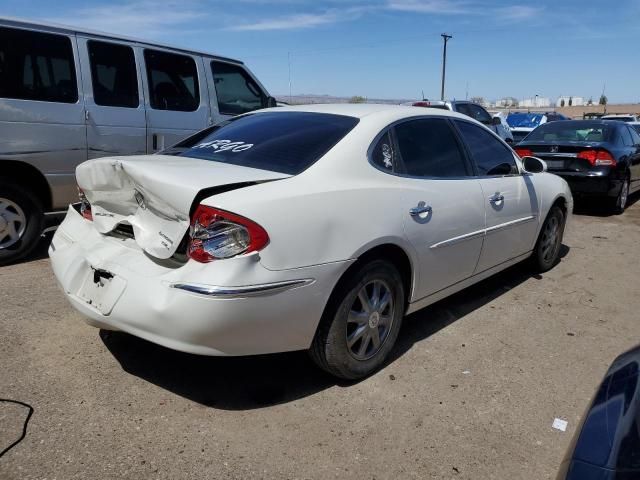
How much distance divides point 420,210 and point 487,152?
1.34m

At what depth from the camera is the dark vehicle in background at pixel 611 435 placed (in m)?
1.45

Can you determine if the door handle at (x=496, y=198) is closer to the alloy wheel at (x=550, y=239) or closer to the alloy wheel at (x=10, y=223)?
the alloy wheel at (x=550, y=239)

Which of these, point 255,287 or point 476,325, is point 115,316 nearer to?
point 255,287

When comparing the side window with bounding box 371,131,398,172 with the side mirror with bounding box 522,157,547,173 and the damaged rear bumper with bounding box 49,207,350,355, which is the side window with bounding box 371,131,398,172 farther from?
the side mirror with bounding box 522,157,547,173

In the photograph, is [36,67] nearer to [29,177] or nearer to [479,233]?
[29,177]

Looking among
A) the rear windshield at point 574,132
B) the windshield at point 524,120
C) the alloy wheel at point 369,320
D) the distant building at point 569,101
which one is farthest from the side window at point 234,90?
the distant building at point 569,101

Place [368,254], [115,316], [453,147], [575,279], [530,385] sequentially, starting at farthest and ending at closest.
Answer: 1. [575,279]
2. [453,147]
3. [530,385]
4. [368,254]
5. [115,316]

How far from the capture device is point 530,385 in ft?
10.7

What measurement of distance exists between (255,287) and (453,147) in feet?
7.01

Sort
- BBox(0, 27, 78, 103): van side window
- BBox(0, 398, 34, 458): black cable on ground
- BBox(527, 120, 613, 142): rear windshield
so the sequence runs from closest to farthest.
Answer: BBox(0, 398, 34, 458): black cable on ground, BBox(0, 27, 78, 103): van side window, BBox(527, 120, 613, 142): rear windshield

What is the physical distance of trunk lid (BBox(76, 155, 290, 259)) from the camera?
266 cm

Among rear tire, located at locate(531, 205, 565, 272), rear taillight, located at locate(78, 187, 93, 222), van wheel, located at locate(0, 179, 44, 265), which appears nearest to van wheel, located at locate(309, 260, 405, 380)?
rear taillight, located at locate(78, 187, 93, 222)

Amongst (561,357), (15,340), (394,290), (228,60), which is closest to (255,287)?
(394,290)

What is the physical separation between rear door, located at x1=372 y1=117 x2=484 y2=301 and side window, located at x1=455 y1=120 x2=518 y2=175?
0.19 m
